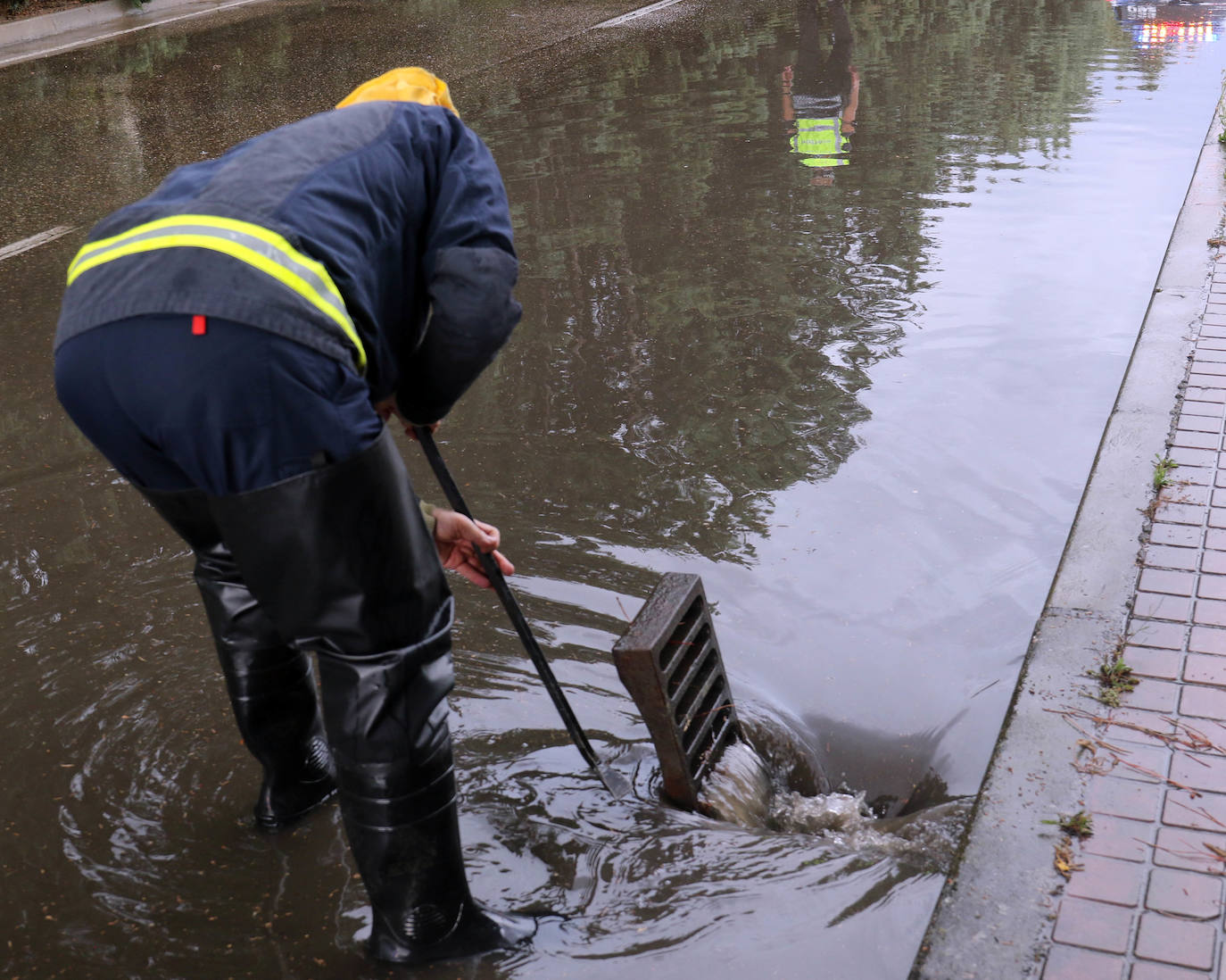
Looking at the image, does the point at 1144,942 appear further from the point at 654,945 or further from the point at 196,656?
the point at 196,656

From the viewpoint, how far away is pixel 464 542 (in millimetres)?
2623

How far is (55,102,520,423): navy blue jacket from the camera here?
1.86 metres

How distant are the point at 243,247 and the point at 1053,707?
7.28 ft

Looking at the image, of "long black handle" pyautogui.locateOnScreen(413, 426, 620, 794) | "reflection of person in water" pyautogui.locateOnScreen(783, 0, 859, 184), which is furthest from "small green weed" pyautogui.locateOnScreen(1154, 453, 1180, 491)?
"reflection of person in water" pyautogui.locateOnScreen(783, 0, 859, 184)

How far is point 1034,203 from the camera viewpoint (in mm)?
7020

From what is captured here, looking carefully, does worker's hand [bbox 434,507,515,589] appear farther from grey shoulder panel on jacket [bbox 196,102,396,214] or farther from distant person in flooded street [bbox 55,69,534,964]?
grey shoulder panel on jacket [bbox 196,102,396,214]

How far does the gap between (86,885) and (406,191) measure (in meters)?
1.67

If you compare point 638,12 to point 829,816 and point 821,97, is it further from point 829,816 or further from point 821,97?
point 829,816

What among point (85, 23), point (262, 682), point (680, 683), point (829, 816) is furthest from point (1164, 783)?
point (85, 23)

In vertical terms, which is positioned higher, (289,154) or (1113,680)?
(289,154)

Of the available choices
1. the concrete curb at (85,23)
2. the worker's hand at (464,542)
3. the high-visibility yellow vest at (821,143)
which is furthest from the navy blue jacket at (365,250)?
the concrete curb at (85,23)

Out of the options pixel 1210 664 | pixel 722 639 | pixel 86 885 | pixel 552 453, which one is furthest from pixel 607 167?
pixel 86 885

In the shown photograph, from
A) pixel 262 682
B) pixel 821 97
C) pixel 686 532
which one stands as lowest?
pixel 686 532

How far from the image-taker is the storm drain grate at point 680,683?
2.71m
